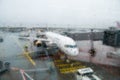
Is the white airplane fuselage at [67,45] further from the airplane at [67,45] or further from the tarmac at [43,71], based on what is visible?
the tarmac at [43,71]

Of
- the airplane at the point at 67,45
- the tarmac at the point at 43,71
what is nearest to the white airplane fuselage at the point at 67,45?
the airplane at the point at 67,45

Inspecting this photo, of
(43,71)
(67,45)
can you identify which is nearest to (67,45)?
(67,45)

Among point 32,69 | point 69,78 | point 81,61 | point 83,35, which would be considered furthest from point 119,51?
point 83,35

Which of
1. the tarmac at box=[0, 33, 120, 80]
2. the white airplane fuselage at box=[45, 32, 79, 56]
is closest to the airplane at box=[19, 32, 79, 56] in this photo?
the white airplane fuselage at box=[45, 32, 79, 56]

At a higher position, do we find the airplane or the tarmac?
the airplane

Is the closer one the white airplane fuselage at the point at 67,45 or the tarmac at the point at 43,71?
the tarmac at the point at 43,71

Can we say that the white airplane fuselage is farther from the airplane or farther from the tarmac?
the tarmac

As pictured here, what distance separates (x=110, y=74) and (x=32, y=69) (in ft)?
28.8

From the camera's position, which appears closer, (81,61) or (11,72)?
(11,72)

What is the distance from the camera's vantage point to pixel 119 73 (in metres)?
23.8

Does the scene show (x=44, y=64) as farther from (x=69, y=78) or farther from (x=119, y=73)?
(x=119, y=73)

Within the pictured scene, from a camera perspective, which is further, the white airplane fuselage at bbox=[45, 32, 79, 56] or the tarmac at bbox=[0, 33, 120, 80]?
the white airplane fuselage at bbox=[45, 32, 79, 56]

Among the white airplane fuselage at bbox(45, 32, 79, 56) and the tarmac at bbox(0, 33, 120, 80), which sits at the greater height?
the white airplane fuselage at bbox(45, 32, 79, 56)

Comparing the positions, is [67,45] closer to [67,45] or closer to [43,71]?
[67,45]
